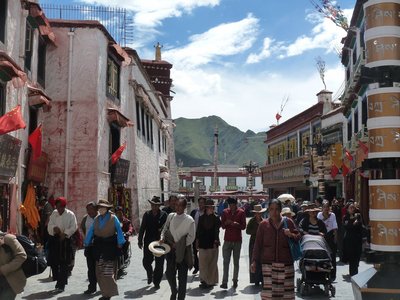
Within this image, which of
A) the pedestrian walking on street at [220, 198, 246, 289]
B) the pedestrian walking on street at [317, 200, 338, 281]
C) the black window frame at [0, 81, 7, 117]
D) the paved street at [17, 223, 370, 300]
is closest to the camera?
the paved street at [17, 223, 370, 300]

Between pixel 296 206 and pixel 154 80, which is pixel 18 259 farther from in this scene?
pixel 154 80

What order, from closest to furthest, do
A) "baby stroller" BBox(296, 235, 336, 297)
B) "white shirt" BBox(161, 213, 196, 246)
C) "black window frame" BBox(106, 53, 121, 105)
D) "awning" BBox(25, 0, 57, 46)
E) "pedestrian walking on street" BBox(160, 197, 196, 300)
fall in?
"pedestrian walking on street" BBox(160, 197, 196, 300) → "white shirt" BBox(161, 213, 196, 246) → "baby stroller" BBox(296, 235, 336, 297) → "awning" BBox(25, 0, 57, 46) → "black window frame" BBox(106, 53, 121, 105)

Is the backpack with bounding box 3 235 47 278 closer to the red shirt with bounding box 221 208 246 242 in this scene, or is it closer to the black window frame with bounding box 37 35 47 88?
the red shirt with bounding box 221 208 246 242

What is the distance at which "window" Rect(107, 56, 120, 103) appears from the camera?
2128 cm

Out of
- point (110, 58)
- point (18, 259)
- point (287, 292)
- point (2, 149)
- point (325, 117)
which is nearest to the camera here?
point (18, 259)

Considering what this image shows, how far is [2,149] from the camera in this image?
1352 cm

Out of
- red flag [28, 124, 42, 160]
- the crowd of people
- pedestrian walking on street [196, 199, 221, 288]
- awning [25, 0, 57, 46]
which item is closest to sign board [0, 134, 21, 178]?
red flag [28, 124, 42, 160]

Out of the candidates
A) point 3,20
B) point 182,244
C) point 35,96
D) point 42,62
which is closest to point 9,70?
point 3,20

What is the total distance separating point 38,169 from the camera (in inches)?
671

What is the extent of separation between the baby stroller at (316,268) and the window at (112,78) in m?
13.1

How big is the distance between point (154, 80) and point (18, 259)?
1594 inches

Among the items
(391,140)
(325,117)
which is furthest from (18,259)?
(325,117)

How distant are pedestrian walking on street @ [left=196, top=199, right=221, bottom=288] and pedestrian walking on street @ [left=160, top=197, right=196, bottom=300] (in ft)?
6.24

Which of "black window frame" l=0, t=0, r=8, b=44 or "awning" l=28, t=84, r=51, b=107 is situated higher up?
"black window frame" l=0, t=0, r=8, b=44
